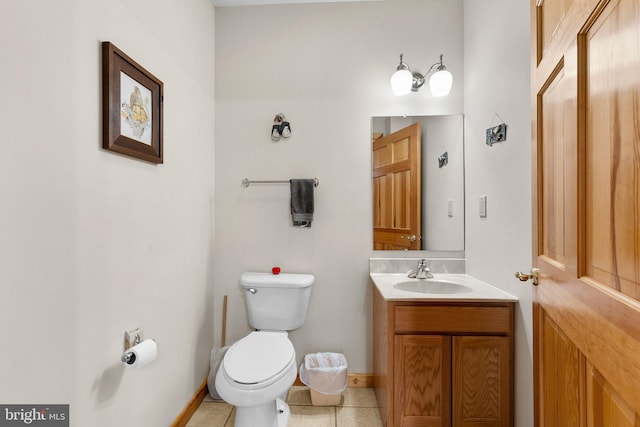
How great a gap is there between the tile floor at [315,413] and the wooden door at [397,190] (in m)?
0.95

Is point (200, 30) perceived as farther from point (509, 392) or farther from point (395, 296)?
point (509, 392)

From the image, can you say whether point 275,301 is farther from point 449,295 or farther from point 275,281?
point 449,295

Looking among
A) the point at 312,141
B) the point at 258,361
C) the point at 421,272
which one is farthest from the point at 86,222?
the point at 421,272

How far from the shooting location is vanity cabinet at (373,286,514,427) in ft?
5.02

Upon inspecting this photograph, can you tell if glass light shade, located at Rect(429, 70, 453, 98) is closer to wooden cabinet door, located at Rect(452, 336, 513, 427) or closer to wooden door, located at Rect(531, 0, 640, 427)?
wooden door, located at Rect(531, 0, 640, 427)

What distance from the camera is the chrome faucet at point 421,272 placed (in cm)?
199

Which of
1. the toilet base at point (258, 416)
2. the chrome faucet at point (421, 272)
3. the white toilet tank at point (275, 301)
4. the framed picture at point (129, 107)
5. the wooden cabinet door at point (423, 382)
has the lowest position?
the toilet base at point (258, 416)

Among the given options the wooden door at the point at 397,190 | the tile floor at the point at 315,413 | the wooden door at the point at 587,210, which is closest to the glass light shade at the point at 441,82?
the wooden door at the point at 397,190

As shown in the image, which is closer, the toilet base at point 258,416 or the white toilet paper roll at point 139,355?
the white toilet paper roll at point 139,355

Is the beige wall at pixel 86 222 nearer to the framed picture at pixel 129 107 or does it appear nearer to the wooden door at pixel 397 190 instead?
the framed picture at pixel 129 107

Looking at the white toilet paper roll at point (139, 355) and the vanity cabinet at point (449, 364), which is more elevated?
the white toilet paper roll at point (139, 355)

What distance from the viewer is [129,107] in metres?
1.27

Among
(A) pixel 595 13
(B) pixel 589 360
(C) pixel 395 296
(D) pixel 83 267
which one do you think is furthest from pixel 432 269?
(D) pixel 83 267

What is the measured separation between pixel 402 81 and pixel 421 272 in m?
1.19
